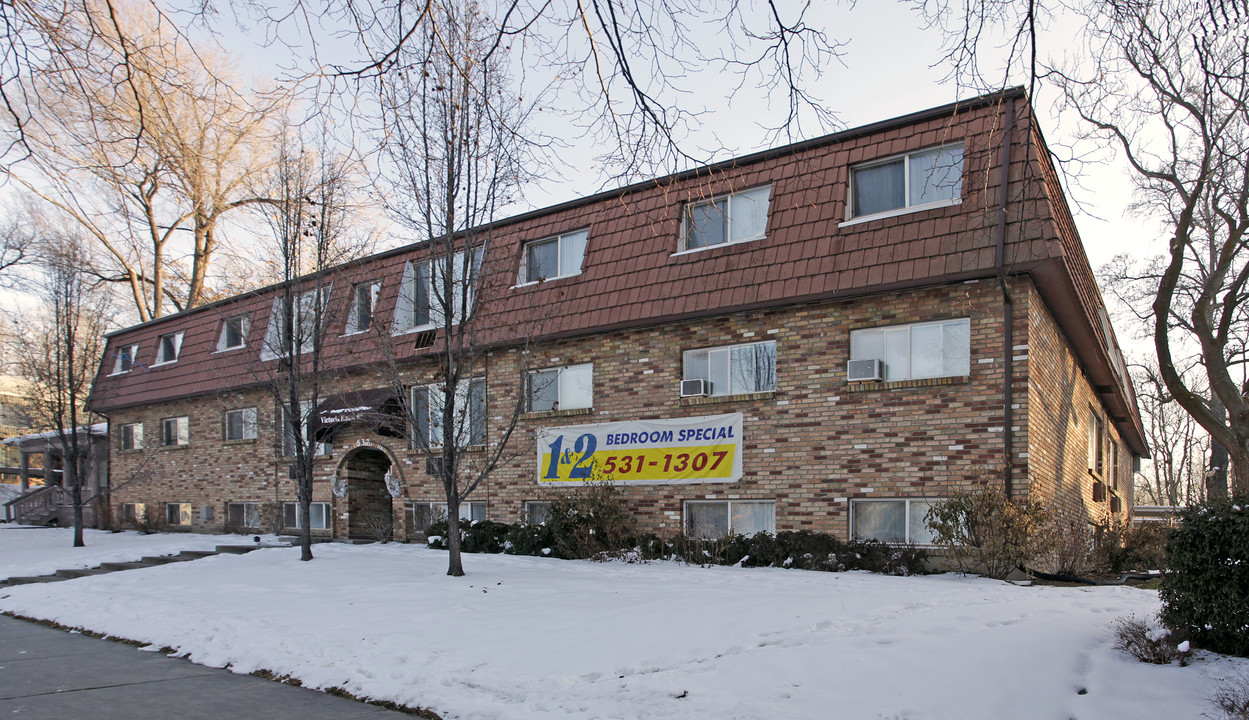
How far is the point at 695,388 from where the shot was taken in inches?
549

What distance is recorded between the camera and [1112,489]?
75.4 ft

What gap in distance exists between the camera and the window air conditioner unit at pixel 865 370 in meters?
12.2

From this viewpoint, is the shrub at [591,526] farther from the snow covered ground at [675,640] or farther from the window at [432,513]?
the window at [432,513]

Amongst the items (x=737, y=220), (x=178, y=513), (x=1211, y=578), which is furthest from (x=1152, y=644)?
(x=178, y=513)

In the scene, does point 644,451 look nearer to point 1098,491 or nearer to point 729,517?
point 729,517

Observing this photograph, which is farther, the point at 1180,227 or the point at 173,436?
the point at 173,436

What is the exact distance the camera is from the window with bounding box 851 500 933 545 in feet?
39.1

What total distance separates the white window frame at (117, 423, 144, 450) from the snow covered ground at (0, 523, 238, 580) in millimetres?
2696

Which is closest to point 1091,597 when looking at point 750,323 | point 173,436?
point 750,323

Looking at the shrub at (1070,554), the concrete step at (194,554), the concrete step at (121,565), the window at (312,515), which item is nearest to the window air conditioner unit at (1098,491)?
the shrub at (1070,554)

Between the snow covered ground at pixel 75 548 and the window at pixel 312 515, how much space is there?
1.43 meters

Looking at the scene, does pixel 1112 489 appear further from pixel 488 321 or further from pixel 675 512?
pixel 488 321

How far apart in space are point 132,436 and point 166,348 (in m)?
3.20

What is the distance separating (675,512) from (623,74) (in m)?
9.89
